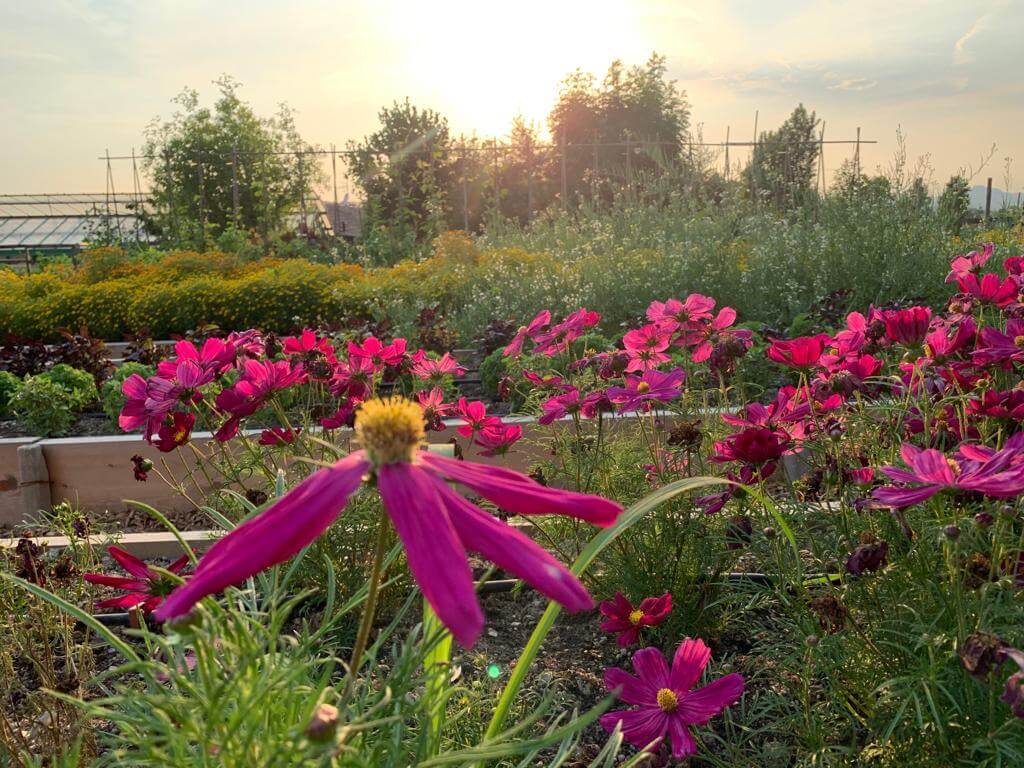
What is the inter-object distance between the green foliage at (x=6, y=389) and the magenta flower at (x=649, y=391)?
13.0 feet

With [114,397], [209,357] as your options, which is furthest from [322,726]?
[114,397]

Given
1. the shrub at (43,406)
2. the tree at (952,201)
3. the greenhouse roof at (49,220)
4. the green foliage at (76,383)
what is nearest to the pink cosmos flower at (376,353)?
the shrub at (43,406)

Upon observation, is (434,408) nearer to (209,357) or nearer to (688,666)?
(209,357)

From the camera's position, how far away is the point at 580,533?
2.25m

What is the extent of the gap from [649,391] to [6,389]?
4.20 meters

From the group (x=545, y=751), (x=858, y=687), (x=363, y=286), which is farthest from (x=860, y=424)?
(x=363, y=286)

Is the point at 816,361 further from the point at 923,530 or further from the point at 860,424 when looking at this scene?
the point at 923,530

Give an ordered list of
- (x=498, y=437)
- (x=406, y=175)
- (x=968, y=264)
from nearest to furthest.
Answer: (x=498, y=437) < (x=968, y=264) < (x=406, y=175)

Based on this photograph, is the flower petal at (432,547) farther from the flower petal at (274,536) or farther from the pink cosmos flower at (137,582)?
the pink cosmos flower at (137,582)

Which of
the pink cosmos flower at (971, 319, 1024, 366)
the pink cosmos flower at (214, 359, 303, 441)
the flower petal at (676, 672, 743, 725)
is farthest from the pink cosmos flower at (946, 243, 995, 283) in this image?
the pink cosmos flower at (214, 359, 303, 441)

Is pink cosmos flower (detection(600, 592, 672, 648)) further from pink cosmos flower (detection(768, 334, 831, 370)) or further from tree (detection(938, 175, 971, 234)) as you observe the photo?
tree (detection(938, 175, 971, 234))

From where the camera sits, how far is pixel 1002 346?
1.64m

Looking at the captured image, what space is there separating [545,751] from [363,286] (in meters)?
5.84

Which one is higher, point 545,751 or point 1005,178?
point 1005,178
